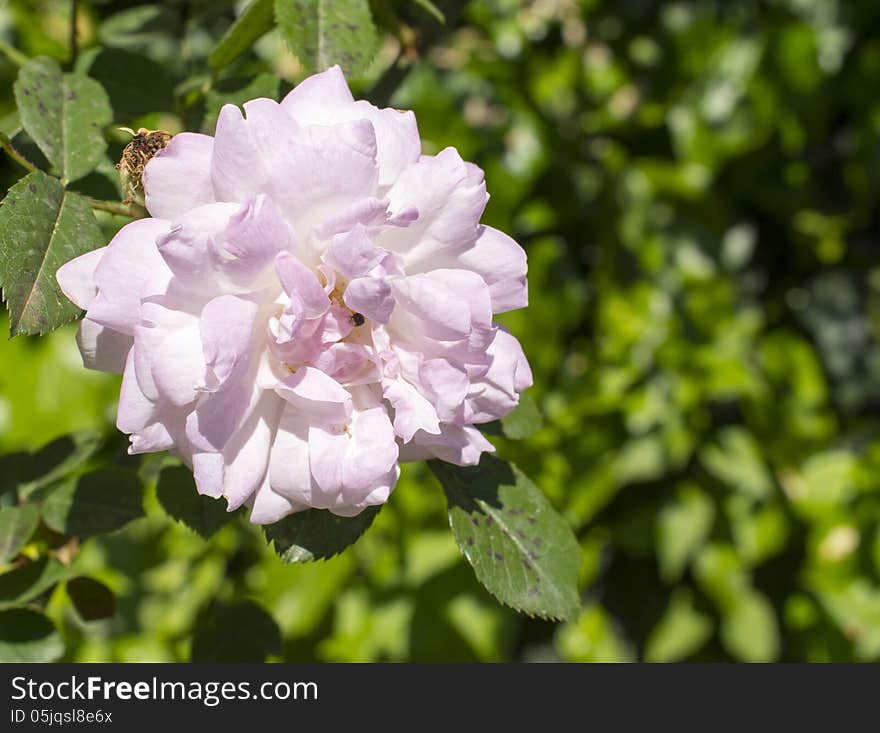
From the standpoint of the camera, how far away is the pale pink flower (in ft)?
1.49

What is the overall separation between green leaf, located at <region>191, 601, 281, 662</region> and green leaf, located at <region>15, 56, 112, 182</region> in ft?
1.30

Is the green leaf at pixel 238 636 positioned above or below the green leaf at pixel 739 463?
above

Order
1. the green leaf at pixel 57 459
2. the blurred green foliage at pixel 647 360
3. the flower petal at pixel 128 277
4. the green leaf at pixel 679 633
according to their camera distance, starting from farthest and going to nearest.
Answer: the green leaf at pixel 679 633
the blurred green foliage at pixel 647 360
the green leaf at pixel 57 459
the flower petal at pixel 128 277

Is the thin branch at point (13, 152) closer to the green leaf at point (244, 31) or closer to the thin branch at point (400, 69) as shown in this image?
the green leaf at point (244, 31)

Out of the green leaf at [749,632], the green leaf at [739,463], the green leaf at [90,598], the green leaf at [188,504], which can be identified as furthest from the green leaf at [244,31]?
the green leaf at [749,632]

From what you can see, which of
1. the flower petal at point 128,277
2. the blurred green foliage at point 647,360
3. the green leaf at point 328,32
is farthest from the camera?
the blurred green foliage at point 647,360

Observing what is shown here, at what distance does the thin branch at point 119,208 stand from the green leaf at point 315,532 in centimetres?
20

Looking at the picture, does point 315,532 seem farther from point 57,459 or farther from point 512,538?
point 57,459

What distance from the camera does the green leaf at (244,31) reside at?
0.60 meters

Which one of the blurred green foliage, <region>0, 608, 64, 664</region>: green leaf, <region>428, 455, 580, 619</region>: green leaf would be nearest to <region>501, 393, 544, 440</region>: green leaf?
<region>428, 455, 580, 619</region>: green leaf

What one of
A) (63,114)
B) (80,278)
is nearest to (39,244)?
(80,278)

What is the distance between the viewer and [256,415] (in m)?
0.49

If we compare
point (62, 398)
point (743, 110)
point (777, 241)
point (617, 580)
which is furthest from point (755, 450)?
point (62, 398)

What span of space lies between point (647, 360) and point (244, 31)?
878 millimetres
